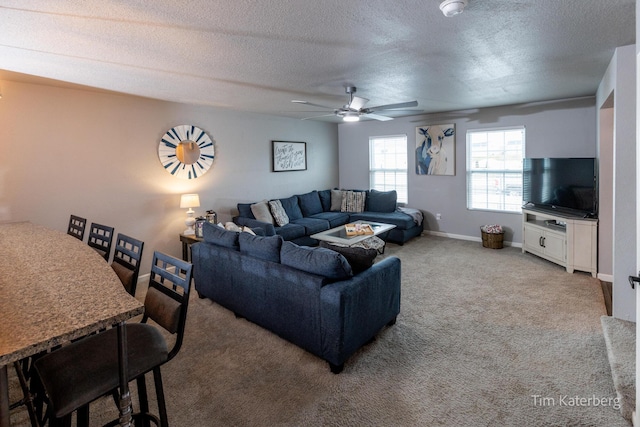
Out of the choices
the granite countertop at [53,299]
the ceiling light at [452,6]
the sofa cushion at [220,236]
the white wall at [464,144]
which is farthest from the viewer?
the white wall at [464,144]

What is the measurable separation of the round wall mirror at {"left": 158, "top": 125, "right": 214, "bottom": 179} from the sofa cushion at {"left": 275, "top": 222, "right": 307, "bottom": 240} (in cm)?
152

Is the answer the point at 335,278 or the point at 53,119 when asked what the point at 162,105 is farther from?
the point at 335,278

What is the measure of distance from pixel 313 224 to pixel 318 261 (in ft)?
11.1

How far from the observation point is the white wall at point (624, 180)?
9.11 feet

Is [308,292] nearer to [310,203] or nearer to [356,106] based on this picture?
[356,106]

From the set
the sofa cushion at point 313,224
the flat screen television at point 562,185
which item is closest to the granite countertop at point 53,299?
the sofa cushion at point 313,224

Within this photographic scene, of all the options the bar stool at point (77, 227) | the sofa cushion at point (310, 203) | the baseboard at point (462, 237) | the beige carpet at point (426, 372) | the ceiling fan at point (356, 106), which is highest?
the ceiling fan at point (356, 106)

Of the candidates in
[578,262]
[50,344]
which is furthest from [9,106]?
[578,262]

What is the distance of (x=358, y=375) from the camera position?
8.09 feet

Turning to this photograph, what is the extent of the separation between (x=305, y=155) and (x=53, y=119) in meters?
4.27

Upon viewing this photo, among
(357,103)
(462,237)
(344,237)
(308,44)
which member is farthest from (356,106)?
(462,237)

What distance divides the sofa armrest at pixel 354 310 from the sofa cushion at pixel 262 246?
64 centimetres

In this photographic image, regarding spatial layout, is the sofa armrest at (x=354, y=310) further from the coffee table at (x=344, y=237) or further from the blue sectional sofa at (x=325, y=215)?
the blue sectional sofa at (x=325, y=215)

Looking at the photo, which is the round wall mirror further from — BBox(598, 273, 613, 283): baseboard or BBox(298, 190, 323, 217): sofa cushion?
BBox(598, 273, 613, 283): baseboard
